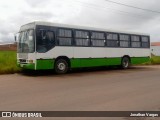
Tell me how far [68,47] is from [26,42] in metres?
2.46

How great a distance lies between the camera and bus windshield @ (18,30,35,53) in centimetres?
1616

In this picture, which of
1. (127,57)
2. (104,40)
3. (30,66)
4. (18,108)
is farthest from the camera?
(127,57)

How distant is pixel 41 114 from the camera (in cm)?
705

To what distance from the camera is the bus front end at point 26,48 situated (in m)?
16.0

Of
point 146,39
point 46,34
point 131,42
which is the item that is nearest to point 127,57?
point 131,42

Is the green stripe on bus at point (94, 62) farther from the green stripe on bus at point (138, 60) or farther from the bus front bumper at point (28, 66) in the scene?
the bus front bumper at point (28, 66)

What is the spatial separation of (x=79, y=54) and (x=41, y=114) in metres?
11.2

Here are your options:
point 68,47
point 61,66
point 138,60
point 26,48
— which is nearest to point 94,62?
point 68,47

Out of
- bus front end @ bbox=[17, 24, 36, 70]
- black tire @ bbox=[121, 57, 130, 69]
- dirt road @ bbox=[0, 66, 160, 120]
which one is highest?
bus front end @ bbox=[17, 24, 36, 70]

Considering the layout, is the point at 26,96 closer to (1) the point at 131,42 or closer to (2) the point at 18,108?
(2) the point at 18,108

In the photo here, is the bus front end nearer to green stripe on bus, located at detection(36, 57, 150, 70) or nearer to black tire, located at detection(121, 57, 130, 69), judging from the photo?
green stripe on bus, located at detection(36, 57, 150, 70)

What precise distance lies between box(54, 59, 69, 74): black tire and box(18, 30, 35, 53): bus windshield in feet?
5.68

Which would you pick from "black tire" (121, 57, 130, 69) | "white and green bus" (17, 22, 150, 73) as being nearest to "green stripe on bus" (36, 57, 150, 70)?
"white and green bus" (17, 22, 150, 73)

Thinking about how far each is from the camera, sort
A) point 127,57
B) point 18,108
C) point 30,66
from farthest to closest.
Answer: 1. point 127,57
2. point 30,66
3. point 18,108
